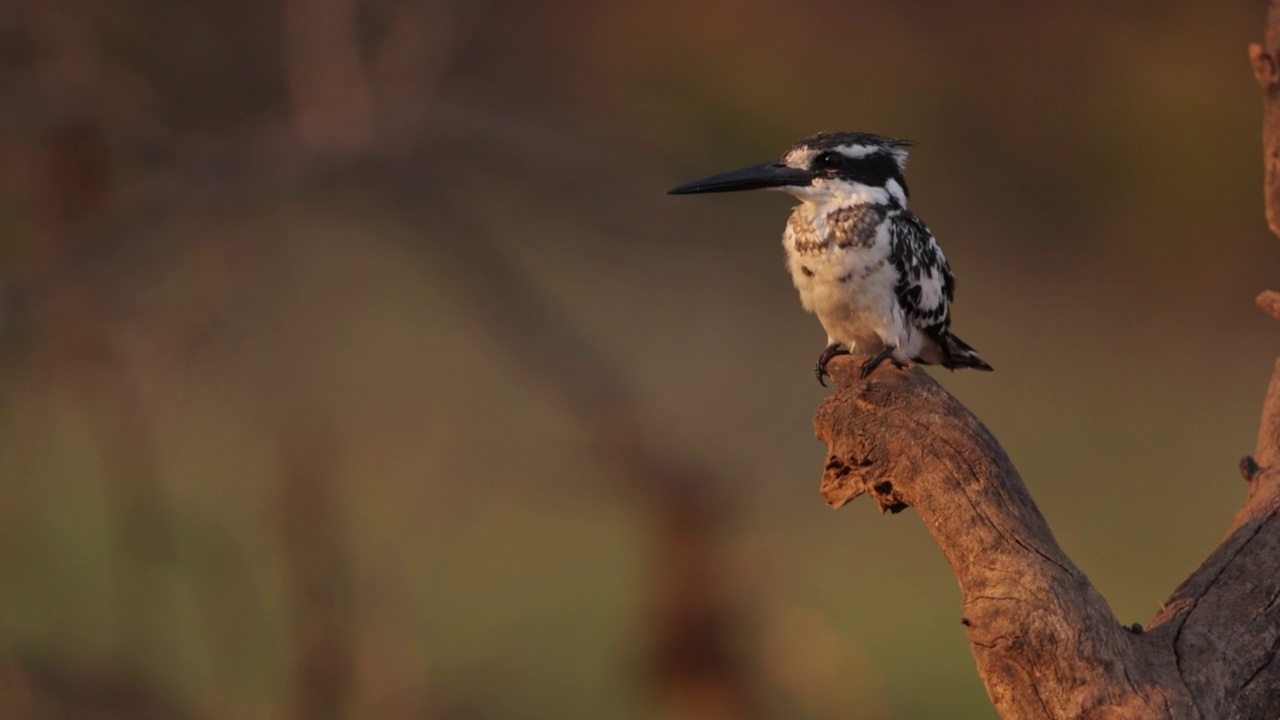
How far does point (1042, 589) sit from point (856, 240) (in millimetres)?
682

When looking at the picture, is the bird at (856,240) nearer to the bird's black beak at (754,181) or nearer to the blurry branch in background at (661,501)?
the bird's black beak at (754,181)

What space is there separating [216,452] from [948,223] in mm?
3221

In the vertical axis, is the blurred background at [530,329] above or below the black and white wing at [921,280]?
below

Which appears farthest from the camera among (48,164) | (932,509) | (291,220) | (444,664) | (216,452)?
(291,220)

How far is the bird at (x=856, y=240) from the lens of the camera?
1877mm

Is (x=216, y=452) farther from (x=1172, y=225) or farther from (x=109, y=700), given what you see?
(x=1172, y=225)

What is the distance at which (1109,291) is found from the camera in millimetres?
6383

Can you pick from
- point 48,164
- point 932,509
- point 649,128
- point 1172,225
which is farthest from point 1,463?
point 1172,225

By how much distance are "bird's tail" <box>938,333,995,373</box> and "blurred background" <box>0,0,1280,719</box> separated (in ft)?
4.41

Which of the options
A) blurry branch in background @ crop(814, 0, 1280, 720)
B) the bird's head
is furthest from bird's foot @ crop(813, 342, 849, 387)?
blurry branch in background @ crop(814, 0, 1280, 720)

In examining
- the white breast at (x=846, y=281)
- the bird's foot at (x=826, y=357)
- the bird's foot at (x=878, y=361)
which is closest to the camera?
the bird's foot at (x=878, y=361)

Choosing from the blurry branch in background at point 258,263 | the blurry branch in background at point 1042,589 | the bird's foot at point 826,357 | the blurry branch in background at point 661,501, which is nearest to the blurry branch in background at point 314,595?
the blurry branch in background at point 258,263

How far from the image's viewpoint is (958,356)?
83.0 inches

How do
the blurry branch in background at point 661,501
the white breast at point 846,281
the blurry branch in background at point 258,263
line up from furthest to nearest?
the blurry branch in background at point 661,501, the blurry branch in background at point 258,263, the white breast at point 846,281
